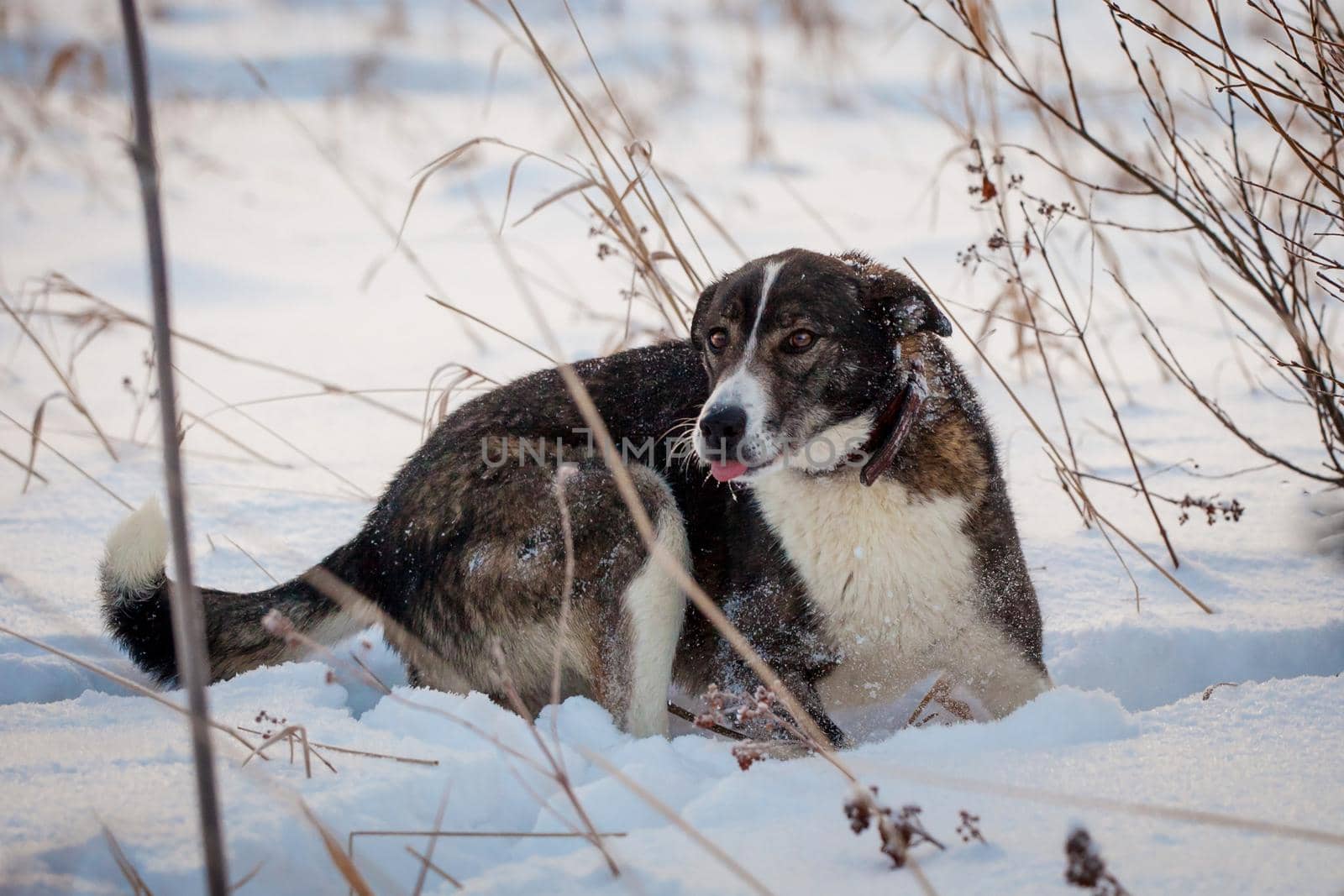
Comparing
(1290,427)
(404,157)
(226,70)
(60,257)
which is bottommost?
(1290,427)

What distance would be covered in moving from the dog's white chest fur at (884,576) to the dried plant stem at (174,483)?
5.57 ft

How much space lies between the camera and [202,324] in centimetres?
588

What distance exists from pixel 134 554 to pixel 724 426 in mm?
1466

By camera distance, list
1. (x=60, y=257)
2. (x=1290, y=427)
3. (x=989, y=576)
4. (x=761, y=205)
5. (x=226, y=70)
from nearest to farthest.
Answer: (x=989, y=576) → (x=1290, y=427) → (x=60, y=257) → (x=761, y=205) → (x=226, y=70)

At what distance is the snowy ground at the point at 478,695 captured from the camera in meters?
1.55

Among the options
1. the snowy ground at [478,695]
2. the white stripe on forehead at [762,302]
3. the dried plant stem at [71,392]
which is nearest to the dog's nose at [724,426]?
the white stripe on forehead at [762,302]

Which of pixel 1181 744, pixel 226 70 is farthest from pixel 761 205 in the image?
pixel 226 70

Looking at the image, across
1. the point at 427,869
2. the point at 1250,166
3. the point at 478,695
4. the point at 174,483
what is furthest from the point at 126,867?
the point at 1250,166

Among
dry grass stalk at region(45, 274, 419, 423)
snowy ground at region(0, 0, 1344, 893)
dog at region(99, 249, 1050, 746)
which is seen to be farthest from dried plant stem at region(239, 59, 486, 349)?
dog at region(99, 249, 1050, 746)

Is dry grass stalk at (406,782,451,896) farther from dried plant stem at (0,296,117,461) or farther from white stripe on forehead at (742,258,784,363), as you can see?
dried plant stem at (0,296,117,461)

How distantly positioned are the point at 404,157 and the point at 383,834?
9.37m

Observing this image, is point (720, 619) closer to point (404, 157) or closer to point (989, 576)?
point (989, 576)

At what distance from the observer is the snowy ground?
1552 mm

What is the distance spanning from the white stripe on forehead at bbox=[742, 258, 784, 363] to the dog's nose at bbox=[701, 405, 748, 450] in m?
0.27
